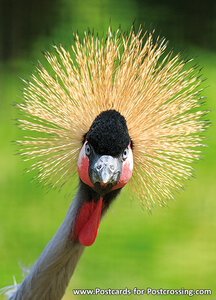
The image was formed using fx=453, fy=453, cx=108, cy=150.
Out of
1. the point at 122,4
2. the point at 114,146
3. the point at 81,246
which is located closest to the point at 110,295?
the point at 81,246

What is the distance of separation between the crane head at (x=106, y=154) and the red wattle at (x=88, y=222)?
0.08 metres

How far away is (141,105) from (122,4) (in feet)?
6.67

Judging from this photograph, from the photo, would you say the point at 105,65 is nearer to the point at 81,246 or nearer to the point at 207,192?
the point at 81,246

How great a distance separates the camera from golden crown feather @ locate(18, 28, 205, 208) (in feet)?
3.91

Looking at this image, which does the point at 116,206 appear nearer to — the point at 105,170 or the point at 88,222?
the point at 88,222

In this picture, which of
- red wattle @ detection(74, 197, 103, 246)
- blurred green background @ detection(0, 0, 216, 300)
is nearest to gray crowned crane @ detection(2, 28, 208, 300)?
red wattle @ detection(74, 197, 103, 246)

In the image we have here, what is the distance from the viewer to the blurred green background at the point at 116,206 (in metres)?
2.01

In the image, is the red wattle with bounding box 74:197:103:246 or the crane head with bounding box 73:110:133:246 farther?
the red wattle with bounding box 74:197:103:246

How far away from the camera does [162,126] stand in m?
1.23

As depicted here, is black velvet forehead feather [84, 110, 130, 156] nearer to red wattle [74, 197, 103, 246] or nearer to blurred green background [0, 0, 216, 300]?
red wattle [74, 197, 103, 246]

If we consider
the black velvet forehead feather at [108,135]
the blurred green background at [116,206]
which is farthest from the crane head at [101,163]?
the blurred green background at [116,206]

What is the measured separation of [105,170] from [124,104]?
25cm

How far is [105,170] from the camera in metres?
1.02

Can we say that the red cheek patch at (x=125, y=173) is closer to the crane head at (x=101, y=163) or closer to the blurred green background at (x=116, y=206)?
the crane head at (x=101, y=163)
